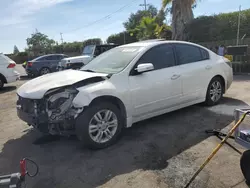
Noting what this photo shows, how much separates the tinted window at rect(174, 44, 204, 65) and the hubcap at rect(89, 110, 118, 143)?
6.61 ft

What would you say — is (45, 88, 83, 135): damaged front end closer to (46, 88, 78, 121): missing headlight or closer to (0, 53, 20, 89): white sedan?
(46, 88, 78, 121): missing headlight

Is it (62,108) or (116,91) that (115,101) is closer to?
(116,91)

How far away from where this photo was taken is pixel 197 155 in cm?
362

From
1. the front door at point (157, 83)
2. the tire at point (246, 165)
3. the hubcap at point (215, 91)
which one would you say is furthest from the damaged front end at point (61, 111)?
the hubcap at point (215, 91)

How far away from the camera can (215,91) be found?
19.3 ft

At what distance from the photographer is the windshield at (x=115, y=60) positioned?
14.9 ft

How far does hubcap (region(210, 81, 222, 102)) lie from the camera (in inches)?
229

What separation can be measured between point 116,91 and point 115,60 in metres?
0.96

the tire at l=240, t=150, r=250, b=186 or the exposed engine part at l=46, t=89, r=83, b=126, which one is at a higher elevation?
the exposed engine part at l=46, t=89, r=83, b=126

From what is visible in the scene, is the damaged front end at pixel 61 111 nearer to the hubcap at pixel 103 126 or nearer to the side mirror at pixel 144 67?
the hubcap at pixel 103 126

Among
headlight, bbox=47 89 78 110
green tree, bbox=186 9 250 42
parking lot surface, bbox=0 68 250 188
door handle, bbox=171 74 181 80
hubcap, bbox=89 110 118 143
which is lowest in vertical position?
parking lot surface, bbox=0 68 250 188

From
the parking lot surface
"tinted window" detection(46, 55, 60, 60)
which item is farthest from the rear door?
"tinted window" detection(46, 55, 60, 60)

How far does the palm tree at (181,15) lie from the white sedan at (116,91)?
33.7 ft

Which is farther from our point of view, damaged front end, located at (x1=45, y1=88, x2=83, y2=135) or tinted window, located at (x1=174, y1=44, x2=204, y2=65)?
tinted window, located at (x1=174, y1=44, x2=204, y2=65)
